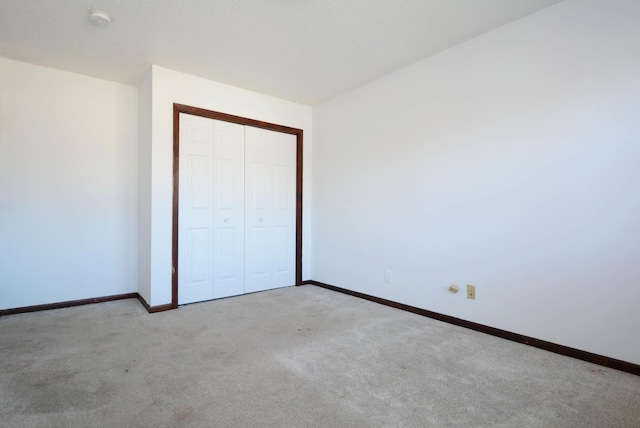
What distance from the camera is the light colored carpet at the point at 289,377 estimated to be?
59.9 inches

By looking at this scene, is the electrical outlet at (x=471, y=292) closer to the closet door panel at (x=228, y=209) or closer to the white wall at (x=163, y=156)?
the closet door panel at (x=228, y=209)

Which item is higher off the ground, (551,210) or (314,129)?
(314,129)

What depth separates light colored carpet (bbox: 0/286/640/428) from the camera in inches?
59.9

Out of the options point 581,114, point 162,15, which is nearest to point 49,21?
point 162,15

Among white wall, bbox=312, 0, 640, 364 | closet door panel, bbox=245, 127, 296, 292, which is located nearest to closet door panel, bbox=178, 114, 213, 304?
closet door panel, bbox=245, 127, 296, 292

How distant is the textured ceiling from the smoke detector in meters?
0.04

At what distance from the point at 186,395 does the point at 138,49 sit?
2.75 meters

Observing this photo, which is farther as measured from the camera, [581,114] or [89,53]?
[89,53]

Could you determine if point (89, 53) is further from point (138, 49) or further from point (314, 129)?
point (314, 129)

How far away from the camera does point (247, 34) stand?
2.59m

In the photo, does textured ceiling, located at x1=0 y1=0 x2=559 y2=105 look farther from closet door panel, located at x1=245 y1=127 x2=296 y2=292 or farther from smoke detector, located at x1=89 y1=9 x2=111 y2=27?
closet door panel, located at x1=245 y1=127 x2=296 y2=292

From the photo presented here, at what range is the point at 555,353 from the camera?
2203 mm

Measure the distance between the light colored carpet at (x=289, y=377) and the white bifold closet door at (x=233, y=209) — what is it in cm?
76

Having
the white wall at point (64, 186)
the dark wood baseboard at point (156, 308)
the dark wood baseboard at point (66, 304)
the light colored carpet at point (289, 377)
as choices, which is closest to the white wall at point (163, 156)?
the dark wood baseboard at point (156, 308)
